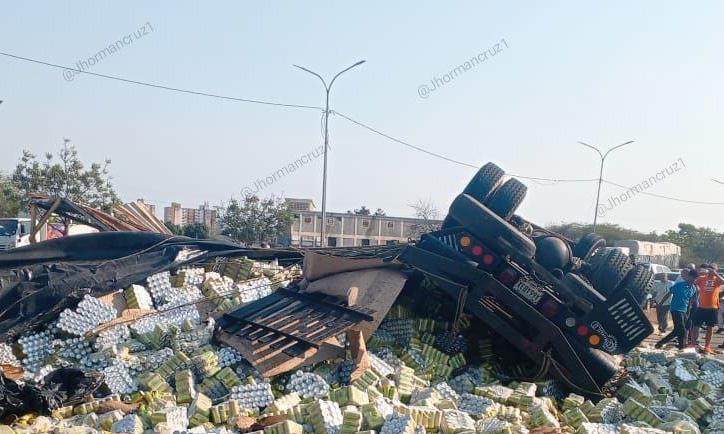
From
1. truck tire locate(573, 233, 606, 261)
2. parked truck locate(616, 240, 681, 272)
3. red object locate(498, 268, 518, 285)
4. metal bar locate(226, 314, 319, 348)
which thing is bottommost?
parked truck locate(616, 240, 681, 272)

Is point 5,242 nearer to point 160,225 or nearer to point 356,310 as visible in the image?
point 160,225

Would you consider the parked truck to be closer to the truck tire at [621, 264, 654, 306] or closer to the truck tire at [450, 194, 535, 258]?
the truck tire at [621, 264, 654, 306]

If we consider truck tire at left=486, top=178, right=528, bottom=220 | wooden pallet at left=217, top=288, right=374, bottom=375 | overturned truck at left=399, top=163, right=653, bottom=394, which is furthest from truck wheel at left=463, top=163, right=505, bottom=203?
wooden pallet at left=217, top=288, right=374, bottom=375

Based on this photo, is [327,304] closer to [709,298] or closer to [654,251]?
[709,298]

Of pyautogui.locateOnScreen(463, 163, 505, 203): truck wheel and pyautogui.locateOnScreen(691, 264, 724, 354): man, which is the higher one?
pyautogui.locateOnScreen(463, 163, 505, 203): truck wheel

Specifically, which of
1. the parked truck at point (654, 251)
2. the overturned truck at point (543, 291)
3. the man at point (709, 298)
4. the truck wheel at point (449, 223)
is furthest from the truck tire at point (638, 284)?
the parked truck at point (654, 251)
